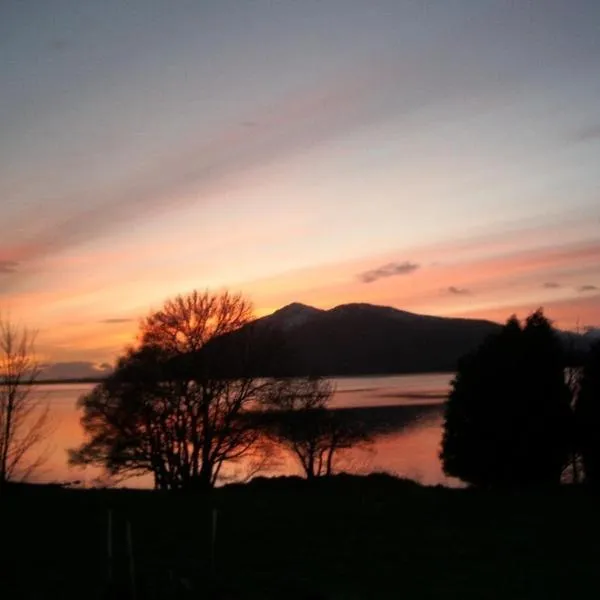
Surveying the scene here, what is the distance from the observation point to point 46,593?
13.8 m

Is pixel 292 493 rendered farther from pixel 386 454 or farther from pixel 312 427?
pixel 386 454

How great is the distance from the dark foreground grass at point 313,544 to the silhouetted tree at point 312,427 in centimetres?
1531

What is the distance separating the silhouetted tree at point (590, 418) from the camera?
32219 mm

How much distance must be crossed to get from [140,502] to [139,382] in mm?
13132

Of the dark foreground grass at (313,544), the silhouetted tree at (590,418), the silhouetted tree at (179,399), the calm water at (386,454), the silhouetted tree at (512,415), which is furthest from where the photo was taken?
the calm water at (386,454)

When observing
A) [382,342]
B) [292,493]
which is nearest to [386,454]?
[292,493]

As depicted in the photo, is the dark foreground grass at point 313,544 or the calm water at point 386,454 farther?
the calm water at point 386,454

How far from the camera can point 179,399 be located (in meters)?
37.7

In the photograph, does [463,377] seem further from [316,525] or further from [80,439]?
[80,439]

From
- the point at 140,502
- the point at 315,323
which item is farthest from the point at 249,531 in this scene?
the point at 315,323

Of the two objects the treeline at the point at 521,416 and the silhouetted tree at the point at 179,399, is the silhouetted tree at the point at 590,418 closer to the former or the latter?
the treeline at the point at 521,416

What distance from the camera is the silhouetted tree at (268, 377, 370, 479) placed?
4297 cm

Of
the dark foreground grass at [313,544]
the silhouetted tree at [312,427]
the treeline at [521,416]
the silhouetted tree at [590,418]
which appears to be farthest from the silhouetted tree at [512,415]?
the silhouetted tree at [312,427]

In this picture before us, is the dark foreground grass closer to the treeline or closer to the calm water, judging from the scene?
the treeline
